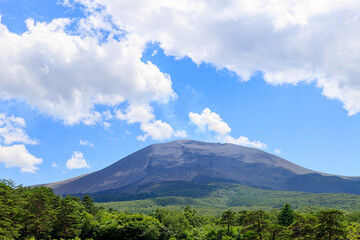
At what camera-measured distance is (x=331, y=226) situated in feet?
134

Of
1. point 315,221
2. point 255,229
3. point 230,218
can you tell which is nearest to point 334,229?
point 315,221

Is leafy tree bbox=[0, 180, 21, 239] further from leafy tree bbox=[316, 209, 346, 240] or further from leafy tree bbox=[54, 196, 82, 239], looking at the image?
leafy tree bbox=[316, 209, 346, 240]

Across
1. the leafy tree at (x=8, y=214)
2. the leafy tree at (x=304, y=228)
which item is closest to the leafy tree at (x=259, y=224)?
the leafy tree at (x=304, y=228)

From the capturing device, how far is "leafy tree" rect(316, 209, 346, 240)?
40.4m

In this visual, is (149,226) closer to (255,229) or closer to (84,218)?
(84,218)

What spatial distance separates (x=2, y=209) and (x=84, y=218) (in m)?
32.3

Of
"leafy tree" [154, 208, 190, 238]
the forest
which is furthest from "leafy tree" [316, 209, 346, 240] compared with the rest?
"leafy tree" [154, 208, 190, 238]

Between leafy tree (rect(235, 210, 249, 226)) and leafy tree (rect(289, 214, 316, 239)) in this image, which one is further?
leafy tree (rect(235, 210, 249, 226))

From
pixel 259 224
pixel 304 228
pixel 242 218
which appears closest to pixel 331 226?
pixel 304 228

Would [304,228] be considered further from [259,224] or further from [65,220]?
[65,220]

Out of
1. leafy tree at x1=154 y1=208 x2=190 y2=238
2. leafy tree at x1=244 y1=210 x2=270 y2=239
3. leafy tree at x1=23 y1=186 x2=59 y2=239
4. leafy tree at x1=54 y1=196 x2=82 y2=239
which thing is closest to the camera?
leafy tree at x1=23 y1=186 x2=59 y2=239

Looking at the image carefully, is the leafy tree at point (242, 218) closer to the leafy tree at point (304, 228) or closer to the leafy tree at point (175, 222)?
the leafy tree at point (304, 228)

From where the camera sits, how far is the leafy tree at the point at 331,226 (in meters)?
40.4

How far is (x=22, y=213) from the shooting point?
48531 millimetres
